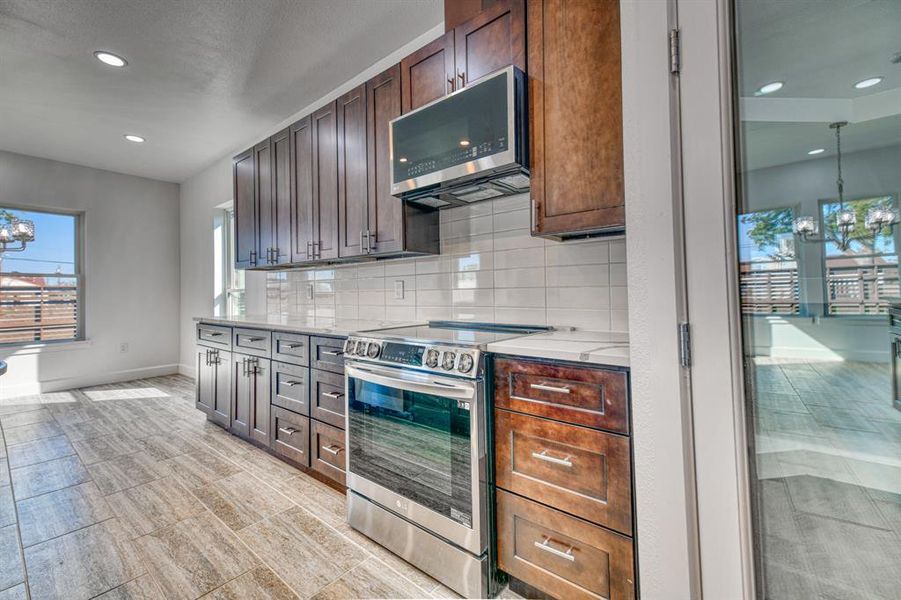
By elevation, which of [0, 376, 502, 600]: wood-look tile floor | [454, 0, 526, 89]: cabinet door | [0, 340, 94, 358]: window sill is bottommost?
[0, 376, 502, 600]: wood-look tile floor

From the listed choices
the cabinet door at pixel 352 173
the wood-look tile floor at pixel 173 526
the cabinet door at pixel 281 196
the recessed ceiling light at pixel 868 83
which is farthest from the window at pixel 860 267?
the cabinet door at pixel 281 196

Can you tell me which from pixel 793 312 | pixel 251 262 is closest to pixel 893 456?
pixel 793 312

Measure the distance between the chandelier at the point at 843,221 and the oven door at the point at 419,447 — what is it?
1046mm

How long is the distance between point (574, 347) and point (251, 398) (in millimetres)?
2419

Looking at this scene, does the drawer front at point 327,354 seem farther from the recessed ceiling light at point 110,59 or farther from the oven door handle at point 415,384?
the recessed ceiling light at point 110,59

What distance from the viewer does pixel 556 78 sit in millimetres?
1633

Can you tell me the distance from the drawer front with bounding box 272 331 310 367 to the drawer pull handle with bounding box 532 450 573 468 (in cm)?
151

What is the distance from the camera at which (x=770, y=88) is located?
101cm

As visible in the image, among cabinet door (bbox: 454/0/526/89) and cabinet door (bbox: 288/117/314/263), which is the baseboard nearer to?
cabinet door (bbox: 288/117/314/263)

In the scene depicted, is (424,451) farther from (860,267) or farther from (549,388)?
(860,267)

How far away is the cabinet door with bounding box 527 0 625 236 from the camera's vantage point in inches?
58.7

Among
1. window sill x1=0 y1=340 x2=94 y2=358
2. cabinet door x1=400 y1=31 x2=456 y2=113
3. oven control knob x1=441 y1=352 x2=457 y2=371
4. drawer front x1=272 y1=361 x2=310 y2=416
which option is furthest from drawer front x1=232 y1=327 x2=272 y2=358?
window sill x1=0 y1=340 x2=94 y2=358

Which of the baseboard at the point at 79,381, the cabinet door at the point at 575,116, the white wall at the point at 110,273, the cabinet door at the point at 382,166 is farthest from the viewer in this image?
the white wall at the point at 110,273

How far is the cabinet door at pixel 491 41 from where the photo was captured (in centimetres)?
175
